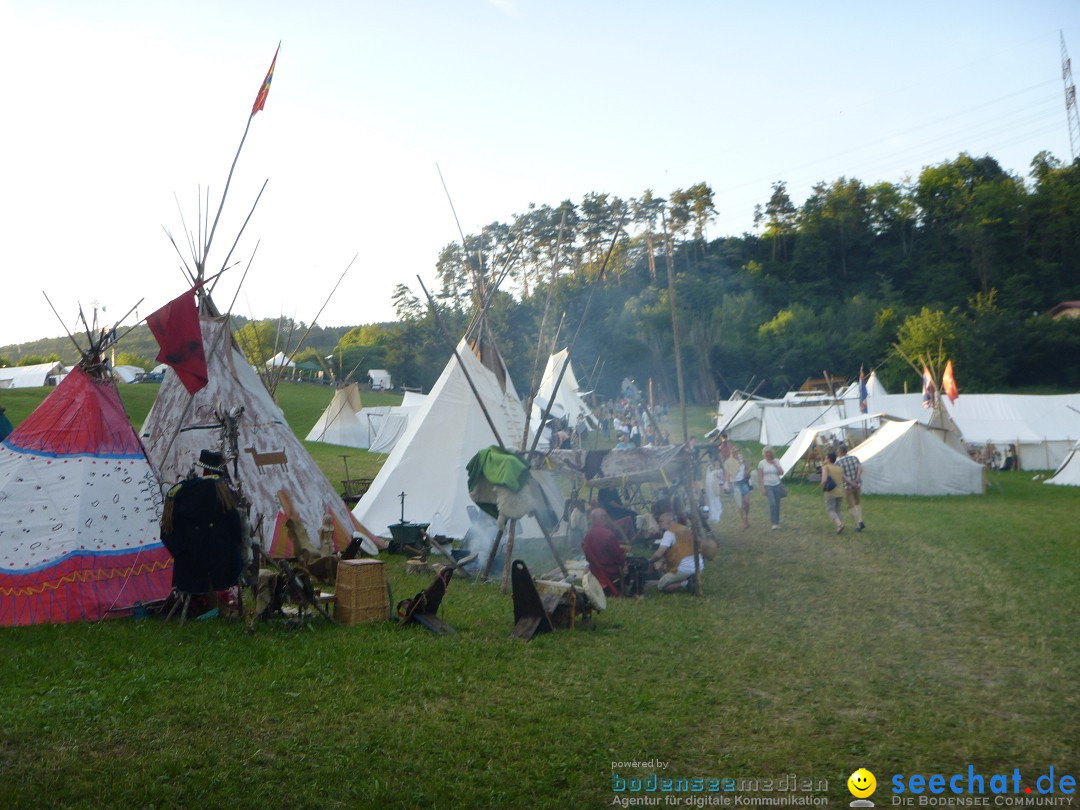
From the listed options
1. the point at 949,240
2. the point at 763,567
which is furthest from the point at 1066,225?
the point at 763,567

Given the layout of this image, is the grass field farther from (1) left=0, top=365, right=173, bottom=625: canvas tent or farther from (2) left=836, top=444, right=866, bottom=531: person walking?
(2) left=836, top=444, right=866, bottom=531: person walking

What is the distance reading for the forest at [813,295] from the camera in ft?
143

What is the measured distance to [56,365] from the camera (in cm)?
5084

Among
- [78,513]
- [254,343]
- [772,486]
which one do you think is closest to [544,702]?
[78,513]

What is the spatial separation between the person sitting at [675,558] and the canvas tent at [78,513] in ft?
16.4

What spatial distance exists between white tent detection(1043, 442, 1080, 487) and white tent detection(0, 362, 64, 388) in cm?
4830

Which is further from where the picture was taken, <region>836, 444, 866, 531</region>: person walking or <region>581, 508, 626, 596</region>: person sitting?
<region>836, 444, 866, 531</region>: person walking

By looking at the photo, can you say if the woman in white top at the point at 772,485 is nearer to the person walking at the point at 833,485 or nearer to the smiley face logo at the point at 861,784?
the person walking at the point at 833,485

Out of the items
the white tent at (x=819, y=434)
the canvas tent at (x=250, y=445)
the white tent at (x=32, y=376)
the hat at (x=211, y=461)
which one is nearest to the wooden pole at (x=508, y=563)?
the canvas tent at (x=250, y=445)

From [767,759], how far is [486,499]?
4879 millimetres

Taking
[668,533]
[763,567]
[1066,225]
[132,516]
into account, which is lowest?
[763,567]

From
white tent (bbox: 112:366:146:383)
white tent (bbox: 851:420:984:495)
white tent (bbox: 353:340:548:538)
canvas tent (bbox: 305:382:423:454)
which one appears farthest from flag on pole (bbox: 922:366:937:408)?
white tent (bbox: 112:366:146:383)

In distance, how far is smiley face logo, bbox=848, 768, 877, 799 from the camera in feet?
13.5

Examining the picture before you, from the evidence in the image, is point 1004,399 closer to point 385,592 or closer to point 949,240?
point 385,592
